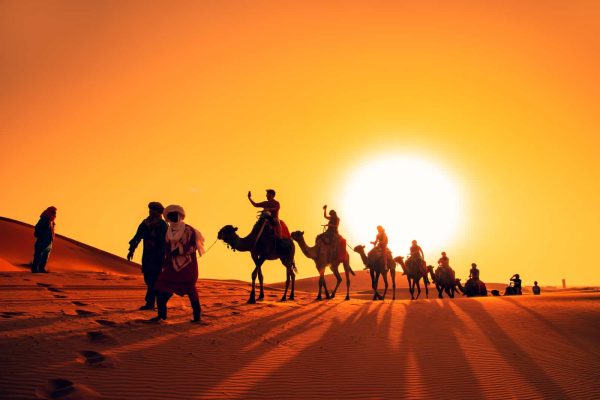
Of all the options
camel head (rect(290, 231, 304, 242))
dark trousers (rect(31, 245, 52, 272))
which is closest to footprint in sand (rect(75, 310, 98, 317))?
camel head (rect(290, 231, 304, 242))

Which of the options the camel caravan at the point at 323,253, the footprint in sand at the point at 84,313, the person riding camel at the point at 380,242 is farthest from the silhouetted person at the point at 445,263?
the footprint in sand at the point at 84,313

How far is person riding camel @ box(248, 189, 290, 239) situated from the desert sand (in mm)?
2218

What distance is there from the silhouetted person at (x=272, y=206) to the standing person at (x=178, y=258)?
→ 5.12m

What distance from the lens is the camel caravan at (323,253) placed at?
14961 millimetres

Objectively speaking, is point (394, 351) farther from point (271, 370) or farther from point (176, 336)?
point (176, 336)

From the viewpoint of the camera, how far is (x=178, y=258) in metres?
9.83

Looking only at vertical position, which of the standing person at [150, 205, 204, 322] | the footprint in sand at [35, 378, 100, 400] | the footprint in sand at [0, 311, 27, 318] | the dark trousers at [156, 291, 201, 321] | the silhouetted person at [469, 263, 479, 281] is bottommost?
the footprint in sand at [35, 378, 100, 400]

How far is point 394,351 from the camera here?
10.0 meters

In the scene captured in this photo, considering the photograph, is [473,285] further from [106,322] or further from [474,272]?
[106,322]

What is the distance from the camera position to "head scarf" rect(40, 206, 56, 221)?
1981 cm

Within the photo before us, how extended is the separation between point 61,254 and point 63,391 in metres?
31.0

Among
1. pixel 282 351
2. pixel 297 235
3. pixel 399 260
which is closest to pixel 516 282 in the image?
pixel 399 260

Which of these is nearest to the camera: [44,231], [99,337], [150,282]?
[99,337]

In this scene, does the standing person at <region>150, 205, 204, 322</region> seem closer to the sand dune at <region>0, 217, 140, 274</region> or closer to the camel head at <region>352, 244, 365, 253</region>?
the camel head at <region>352, 244, 365, 253</region>
